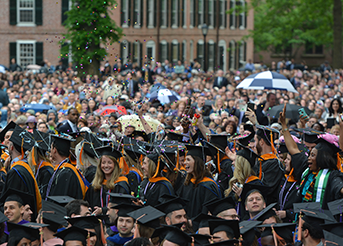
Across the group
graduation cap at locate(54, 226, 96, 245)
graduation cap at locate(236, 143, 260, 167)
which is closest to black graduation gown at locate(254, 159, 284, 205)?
graduation cap at locate(236, 143, 260, 167)

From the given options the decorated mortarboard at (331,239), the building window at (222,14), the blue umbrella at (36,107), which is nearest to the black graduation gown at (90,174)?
the decorated mortarboard at (331,239)

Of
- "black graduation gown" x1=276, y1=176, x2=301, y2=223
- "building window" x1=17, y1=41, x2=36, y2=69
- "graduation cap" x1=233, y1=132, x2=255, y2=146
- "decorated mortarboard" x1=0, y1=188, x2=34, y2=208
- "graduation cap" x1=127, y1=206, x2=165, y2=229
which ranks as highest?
"building window" x1=17, y1=41, x2=36, y2=69

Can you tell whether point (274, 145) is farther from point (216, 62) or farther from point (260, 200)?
point (216, 62)

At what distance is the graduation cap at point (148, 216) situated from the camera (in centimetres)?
567

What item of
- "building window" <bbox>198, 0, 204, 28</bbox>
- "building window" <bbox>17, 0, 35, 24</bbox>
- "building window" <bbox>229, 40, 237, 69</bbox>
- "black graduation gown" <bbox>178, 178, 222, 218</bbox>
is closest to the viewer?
"black graduation gown" <bbox>178, 178, 222, 218</bbox>

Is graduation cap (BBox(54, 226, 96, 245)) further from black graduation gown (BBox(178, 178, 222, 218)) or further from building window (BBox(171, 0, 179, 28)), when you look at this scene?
building window (BBox(171, 0, 179, 28))

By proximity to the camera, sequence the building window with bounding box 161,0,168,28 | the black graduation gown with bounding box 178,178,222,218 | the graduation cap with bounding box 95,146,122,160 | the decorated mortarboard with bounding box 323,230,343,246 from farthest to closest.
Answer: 1. the building window with bounding box 161,0,168,28
2. the graduation cap with bounding box 95,146,122,160
3. the black graduation gown with bounding box 178,178,222,218
4. the decorated mortarboard with bounding box 323,230,343,246

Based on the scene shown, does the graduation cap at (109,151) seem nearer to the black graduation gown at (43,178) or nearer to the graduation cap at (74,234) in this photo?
the black graduation gown at (43,178)

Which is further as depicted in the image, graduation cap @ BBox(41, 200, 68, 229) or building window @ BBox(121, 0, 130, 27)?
building window @ BBox(121, 0, 130, 27)

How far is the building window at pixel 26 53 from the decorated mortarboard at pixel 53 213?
31548 millimetres

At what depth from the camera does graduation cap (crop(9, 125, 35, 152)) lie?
742cm

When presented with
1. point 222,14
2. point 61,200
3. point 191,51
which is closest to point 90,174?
point 61,200

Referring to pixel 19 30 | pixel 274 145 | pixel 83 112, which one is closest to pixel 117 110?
pixel 83 112

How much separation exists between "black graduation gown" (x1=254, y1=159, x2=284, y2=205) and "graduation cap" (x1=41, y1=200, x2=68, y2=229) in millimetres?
3002
